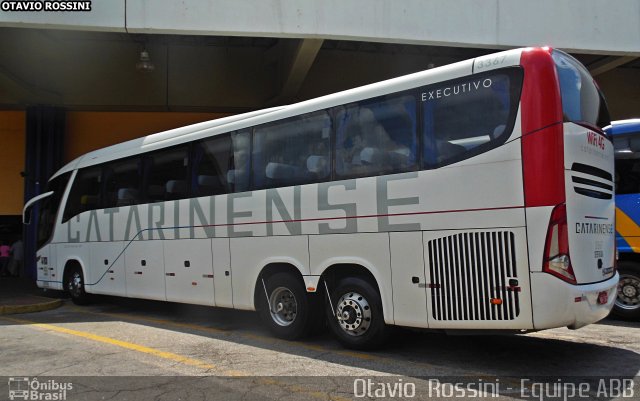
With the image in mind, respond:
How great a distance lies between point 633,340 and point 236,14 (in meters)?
9.41

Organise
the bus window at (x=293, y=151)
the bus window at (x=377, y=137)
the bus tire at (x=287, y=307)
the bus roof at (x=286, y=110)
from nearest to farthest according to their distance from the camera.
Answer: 1. the bus roof at (x=286, y=110)
2. the bus window at (x=377, y=137)
3. the bus window at (x=293, y=151)
4. the bus tire at (x=287, y=307)

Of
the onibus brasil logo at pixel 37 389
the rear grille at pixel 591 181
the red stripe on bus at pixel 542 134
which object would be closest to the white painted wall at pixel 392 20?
the rear grille at pixel 591 181

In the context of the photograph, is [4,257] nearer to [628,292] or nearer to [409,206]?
[409,206]

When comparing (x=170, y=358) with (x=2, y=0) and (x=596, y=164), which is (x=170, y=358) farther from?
(x=2, y=0)

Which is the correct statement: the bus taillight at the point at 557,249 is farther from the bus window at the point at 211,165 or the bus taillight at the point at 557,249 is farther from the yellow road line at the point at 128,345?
the bus window at the point at 211,165

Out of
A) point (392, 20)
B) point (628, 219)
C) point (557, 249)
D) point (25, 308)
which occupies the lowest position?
point (25, 308)

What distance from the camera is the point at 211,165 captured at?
8.09m

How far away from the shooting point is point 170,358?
6125mm

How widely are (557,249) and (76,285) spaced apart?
10107 mm

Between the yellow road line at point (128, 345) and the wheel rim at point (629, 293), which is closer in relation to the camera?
the yellow road line at point (128, 345)

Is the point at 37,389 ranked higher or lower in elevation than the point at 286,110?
lower

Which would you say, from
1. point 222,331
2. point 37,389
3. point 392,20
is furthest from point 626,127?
point 37,389

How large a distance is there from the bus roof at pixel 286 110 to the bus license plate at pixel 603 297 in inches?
98.8

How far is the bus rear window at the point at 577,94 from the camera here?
201 inches
